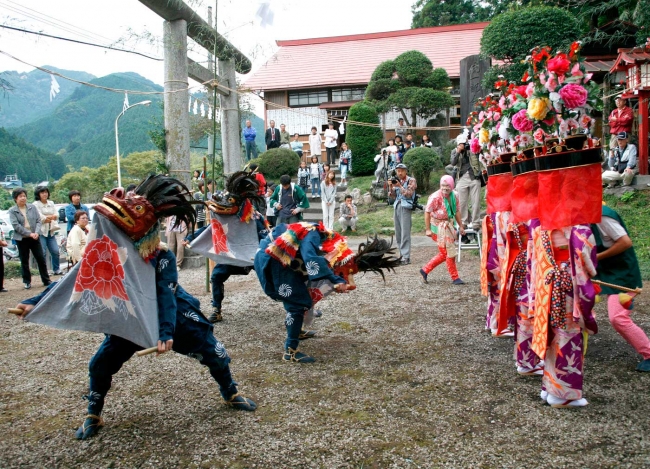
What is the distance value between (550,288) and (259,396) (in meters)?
2.42

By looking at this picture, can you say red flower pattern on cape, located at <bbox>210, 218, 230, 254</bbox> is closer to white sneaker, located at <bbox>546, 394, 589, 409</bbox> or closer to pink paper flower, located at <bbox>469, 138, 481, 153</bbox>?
pink paper flower, located at <bbox>469, 138, 481, 153</bbox>

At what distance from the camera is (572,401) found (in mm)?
3941

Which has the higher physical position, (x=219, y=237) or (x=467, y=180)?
(x=467, y=180)

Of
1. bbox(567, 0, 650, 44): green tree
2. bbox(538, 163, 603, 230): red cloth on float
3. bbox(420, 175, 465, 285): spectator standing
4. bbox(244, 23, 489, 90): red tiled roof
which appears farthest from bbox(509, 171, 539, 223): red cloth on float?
bbox(244, 23, 489, 90): red tiled roof

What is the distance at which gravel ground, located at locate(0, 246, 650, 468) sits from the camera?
345 cm

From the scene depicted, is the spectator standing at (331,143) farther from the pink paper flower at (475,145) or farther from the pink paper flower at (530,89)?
the pink paper flower at (530,89)

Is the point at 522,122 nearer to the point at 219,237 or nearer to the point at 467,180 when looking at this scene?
the point at 219,237

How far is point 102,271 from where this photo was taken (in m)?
3.48

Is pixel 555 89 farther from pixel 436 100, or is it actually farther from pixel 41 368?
pixel 436 100

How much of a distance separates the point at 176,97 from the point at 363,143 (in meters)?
9.89

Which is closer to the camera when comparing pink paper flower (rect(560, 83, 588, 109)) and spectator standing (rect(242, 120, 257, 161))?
pink paper flower (rect(560, 83, 588, 109))

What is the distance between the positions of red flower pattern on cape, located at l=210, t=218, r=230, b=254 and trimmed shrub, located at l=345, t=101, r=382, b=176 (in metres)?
13.5

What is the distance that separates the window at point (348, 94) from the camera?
23.7 metres

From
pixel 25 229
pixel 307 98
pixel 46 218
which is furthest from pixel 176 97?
pixel 307 98
